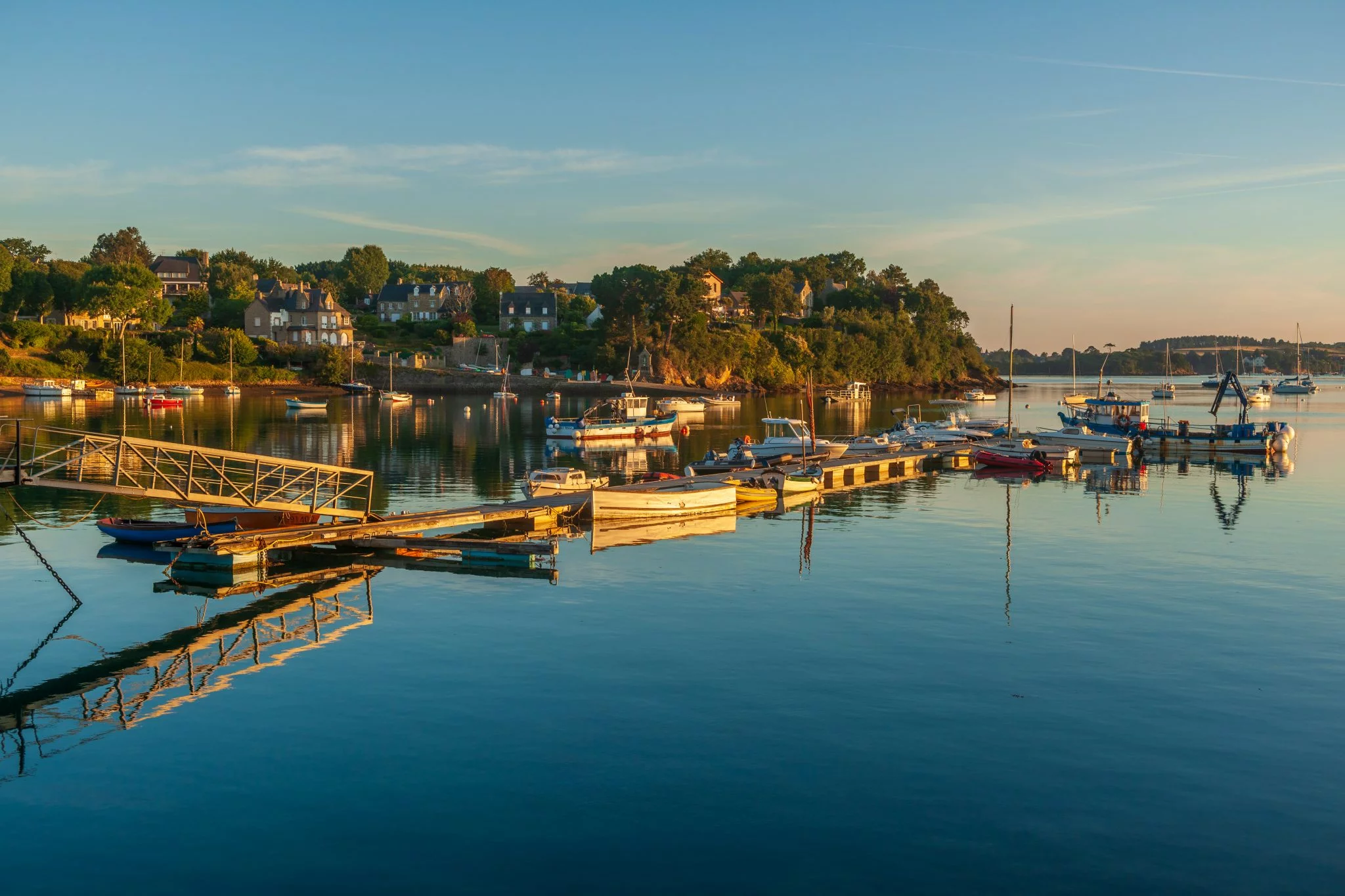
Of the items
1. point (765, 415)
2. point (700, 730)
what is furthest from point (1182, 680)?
point (765, 415)

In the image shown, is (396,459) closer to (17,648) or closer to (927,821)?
(17,648)

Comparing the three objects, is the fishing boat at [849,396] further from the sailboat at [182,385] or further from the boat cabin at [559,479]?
the boat cabin at [559,479]

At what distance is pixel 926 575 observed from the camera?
35.8m

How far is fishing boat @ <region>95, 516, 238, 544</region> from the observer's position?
3672 centimetres

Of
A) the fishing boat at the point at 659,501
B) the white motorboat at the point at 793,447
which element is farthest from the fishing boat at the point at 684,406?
the fishing boat at the point at 659,501

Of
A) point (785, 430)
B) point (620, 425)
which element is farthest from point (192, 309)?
point (620, 425)

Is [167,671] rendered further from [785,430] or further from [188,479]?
[785,430]

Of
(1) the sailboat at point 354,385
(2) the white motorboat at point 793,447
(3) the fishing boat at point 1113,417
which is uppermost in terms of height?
(1) the sailboat at point 354,385

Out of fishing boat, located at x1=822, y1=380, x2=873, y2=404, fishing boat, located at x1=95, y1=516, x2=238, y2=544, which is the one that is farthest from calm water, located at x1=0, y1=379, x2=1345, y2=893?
fishing boat, located at x1=822, y1=380, x2=873, y2=404

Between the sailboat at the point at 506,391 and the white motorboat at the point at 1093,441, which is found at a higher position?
the sailboat at the point at 506,391

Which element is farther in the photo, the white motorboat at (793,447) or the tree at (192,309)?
the tree at (192,309)

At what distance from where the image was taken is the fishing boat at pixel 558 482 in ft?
168

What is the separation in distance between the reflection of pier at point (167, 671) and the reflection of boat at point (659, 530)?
12135 mm

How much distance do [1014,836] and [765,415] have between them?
406 ft
